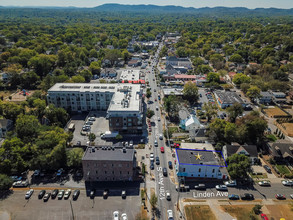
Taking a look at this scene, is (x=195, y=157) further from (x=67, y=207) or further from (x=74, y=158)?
(x=67, y=207)

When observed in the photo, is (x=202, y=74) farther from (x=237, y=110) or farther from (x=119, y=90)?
(x=119, y=90)

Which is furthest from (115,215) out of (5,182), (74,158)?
(5,182)

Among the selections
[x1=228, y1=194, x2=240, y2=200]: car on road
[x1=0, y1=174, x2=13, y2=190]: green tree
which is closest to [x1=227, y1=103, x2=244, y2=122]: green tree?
[x1=228, y1=194, x2=240, y2=200]: car on road

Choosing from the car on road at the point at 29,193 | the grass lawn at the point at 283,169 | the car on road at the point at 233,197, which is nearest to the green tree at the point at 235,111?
the grass lawn at the point at 283,169

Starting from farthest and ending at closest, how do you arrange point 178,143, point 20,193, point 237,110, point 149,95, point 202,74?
point 202,74 → point 149,95 → point 237,110 → point 178,143 → point 20,193

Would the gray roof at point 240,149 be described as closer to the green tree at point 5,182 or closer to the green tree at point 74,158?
the green tree at point 74,158

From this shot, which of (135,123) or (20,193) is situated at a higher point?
(135,123)

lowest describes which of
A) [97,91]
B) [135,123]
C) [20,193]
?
[20,193]

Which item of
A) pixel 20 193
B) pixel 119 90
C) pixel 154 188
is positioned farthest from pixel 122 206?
pixel 119 90
